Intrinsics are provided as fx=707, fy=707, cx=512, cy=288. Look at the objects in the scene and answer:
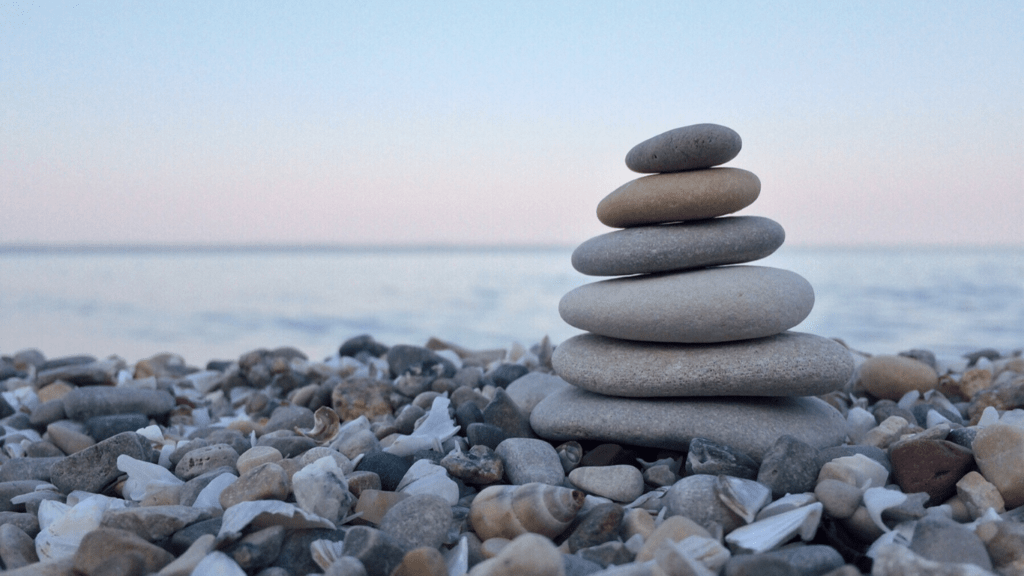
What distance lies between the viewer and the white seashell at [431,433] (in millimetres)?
3090

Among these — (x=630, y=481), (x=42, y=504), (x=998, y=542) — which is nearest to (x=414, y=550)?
(x=630, y=481)

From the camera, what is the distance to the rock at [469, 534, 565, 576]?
70.4 inches

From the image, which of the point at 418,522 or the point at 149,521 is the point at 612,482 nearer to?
the point at 418,522

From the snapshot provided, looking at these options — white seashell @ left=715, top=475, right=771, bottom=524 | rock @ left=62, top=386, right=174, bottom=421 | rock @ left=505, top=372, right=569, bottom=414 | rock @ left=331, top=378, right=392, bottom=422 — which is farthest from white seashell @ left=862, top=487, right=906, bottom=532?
rock @ left=62, top=386, right=174, bottom=421

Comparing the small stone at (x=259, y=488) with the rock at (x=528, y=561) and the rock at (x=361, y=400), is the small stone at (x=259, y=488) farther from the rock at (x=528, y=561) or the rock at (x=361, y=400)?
the rock at (x=361, y=400)

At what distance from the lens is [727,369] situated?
3020 mm

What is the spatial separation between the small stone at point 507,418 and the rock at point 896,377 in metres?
2.23

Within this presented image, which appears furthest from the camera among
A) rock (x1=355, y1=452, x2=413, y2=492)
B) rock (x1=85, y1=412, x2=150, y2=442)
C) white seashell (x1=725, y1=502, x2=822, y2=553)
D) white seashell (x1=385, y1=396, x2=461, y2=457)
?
rock (x1=85, y1=412, x2=150, y2=442)

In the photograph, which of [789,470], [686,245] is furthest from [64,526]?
[686,245]

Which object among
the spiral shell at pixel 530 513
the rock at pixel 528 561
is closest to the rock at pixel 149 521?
the spiral shell at pixel 530 513

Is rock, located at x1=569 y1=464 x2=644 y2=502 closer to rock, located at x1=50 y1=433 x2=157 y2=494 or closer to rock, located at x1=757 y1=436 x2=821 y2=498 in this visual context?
rock, located at x1=757 y1=436 x2=821 y2=498

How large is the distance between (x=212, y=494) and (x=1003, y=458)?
2.76 meters

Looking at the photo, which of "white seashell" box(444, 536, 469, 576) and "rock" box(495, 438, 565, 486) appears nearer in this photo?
"white seashell" box(444, 536, 469, 576)

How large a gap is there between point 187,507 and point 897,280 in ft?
77.1
